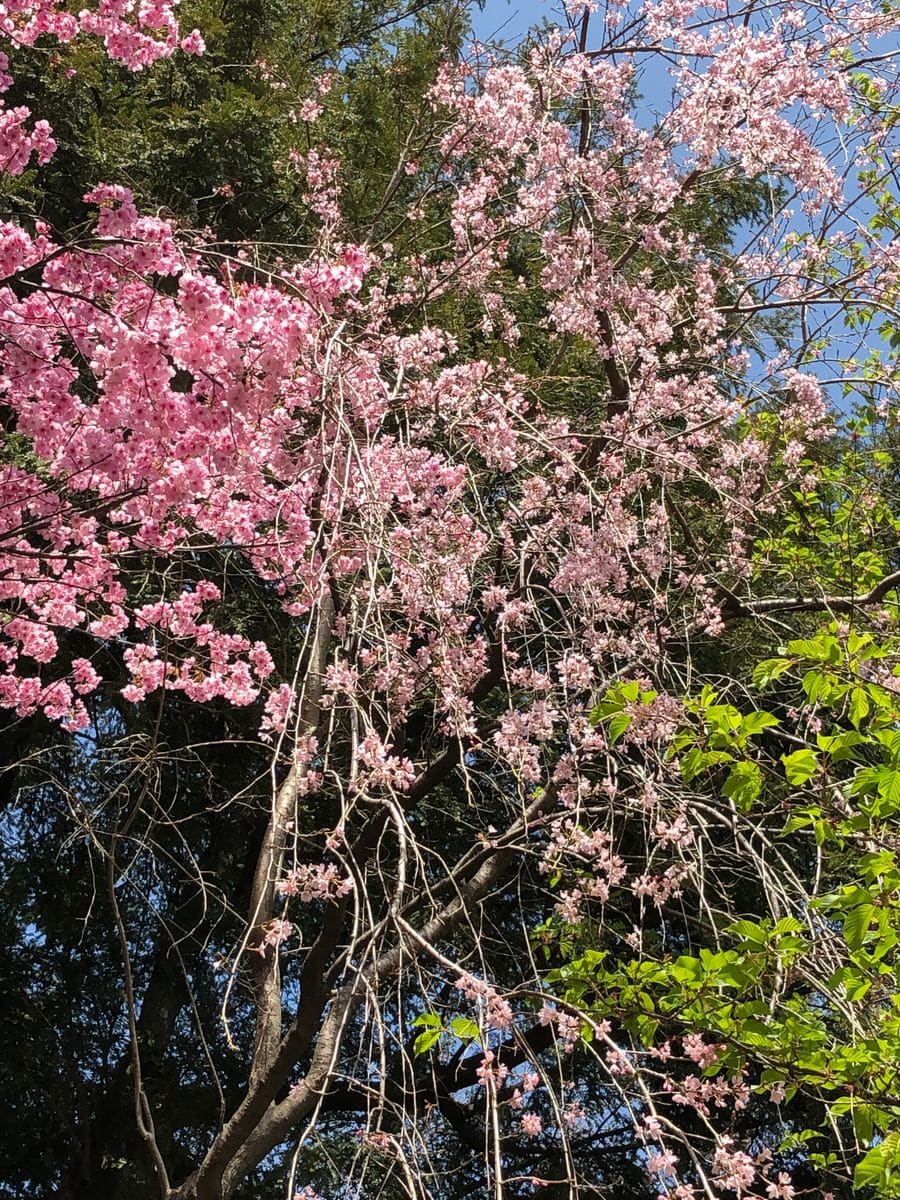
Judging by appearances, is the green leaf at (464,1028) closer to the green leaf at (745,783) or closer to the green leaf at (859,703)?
the green leaf at (745,783)

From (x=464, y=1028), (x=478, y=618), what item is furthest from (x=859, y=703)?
(x=478, y=618)

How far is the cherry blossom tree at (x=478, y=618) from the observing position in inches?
108

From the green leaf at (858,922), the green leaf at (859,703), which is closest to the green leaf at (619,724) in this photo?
the green leaf at (859,703)

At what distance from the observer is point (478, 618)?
18.2ft

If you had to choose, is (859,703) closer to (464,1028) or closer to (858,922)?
(858,922)

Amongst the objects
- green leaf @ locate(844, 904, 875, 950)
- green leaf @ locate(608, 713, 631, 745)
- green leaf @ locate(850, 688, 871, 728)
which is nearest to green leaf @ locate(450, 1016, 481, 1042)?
green leaf @ locate(608, 713, 631, 745)

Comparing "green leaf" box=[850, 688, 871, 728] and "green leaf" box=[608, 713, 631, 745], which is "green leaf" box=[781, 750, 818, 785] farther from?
"green leaf" box=[608, 713, 631, 745]

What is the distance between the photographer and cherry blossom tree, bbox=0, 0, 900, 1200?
9.00 feet

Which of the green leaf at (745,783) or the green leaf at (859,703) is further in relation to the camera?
the green leaf at (745,783)

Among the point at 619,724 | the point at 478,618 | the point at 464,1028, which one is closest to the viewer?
the point at 619,724

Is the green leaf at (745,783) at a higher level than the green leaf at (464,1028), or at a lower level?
higher

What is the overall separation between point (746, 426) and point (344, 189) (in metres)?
2.88

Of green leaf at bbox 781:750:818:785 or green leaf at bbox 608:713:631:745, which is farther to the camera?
green leaf at bbox 608:713:631:745

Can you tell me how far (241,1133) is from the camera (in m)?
3.99
